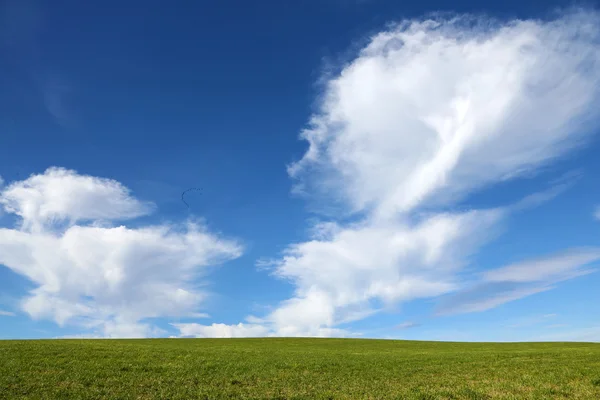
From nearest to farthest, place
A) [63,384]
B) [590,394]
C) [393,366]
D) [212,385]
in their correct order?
[590,394] → [63,384] → [212,385] → [393,366]

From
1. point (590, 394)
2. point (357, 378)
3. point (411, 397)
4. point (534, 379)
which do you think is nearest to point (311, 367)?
point (357, 378)

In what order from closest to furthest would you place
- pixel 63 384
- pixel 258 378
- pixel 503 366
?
pixel 63 384 → pixel 258 378 → pixel 503 366

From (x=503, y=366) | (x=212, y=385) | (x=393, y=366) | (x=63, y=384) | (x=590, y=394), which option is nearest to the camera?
(x=590, y=394)

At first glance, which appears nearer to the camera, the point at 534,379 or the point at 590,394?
the point at 590,394

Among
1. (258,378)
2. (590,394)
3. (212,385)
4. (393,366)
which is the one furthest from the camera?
(393,366)

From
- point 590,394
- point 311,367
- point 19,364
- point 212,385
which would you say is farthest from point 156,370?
point 590,394

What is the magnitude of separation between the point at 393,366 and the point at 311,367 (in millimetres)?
7949

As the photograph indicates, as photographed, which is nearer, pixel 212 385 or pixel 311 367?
pixel 212 385

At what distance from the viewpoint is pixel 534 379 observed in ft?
85.3

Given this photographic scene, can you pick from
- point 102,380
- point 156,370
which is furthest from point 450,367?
point 102,380

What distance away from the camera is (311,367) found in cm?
3531

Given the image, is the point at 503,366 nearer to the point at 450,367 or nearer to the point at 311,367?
the point at 450,367

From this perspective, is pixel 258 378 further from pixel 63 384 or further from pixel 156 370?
pixel 63 384

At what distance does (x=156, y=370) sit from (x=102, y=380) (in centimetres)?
520
